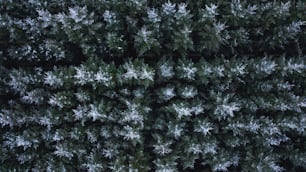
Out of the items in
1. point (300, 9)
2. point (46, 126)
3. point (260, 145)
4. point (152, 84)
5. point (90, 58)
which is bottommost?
point (260, 145)

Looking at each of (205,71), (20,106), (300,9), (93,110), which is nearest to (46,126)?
(20,106)

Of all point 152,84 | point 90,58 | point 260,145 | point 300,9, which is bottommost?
point 260,145

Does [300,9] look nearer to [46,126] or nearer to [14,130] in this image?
[46,126]

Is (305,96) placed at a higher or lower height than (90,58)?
lower

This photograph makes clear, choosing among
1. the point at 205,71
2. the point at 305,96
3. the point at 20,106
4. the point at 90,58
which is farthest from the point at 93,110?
the point at 305,96

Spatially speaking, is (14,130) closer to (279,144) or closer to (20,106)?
(20,106)

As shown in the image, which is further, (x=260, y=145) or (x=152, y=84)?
(x=260, y=145)
